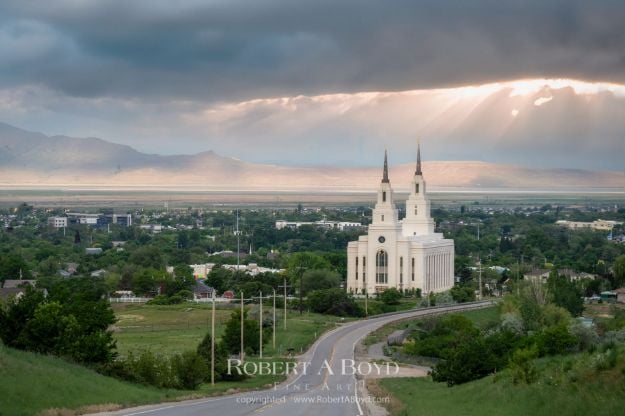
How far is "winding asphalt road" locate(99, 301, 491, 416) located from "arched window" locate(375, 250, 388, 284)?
135 feet

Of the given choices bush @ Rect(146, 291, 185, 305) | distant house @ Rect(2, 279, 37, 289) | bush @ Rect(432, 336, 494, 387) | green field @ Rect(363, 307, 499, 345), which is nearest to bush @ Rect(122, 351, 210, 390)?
bush @ Rect(432, 336, 494, 387)

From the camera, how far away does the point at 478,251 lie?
16538cm

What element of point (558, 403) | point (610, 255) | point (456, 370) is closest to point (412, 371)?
point (456, 370)

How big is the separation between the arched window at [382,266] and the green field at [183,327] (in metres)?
20.9

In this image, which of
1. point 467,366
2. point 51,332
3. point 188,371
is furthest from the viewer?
point 51,332

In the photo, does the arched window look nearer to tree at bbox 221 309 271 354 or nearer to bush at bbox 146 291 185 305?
bush at bbox 146 291 185 305

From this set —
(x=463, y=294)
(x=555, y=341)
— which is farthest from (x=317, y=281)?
(x=555, y=341)

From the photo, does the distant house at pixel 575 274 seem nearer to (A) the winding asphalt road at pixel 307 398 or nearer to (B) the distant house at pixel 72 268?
(B) the distant house at pixel 72 268

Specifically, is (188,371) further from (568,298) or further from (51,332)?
(568,298)

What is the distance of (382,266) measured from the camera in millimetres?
103938

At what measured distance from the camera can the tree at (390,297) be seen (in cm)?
9362

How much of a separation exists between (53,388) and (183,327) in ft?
135

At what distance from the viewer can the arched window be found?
104m

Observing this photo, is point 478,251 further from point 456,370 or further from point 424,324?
point 456,370
